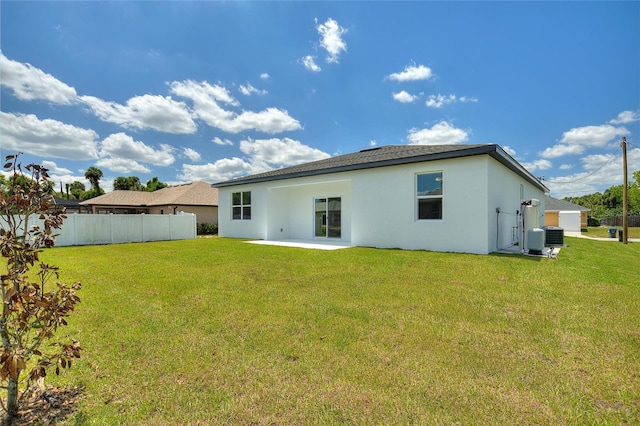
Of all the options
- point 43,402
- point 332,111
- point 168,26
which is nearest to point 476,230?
point 43,402

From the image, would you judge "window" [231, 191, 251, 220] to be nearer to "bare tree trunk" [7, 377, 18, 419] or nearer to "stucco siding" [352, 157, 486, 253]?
"stucco siding" [352, 157, 486, 253]

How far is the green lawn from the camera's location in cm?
226

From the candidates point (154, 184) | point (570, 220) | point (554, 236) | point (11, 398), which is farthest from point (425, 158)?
point (154, 184)

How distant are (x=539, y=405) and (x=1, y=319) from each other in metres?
4.04

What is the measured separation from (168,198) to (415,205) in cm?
2573

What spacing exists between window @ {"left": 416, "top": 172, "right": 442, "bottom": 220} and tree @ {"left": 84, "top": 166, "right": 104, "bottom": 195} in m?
55.8

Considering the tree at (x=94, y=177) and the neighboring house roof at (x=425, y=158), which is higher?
the tree at (x=94, y=177)

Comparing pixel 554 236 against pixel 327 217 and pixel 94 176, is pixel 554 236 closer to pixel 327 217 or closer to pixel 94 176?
pixel 327 217

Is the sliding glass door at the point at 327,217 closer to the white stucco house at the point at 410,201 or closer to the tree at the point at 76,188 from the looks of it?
the white stucco house at the point at 410,201

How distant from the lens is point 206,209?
2828 cm

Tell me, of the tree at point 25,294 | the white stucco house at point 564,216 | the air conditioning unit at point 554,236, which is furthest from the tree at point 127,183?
the white stucco house at point 564,216

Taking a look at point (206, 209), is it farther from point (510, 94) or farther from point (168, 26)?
point (510, 94)

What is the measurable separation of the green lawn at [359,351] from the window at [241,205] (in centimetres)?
1073

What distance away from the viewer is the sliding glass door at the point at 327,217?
14633mm
